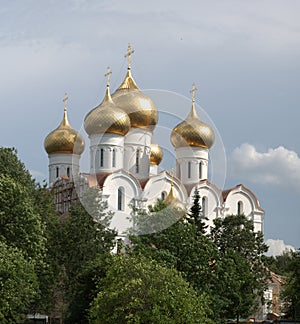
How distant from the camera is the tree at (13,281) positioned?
953 inches

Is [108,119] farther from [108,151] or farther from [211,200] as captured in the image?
[211,200]

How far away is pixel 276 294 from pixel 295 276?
21.5 metres

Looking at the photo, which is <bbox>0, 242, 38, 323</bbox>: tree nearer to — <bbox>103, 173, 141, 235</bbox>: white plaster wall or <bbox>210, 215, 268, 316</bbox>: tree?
<bbox>210, 215, 268, 316</bbox>: tree

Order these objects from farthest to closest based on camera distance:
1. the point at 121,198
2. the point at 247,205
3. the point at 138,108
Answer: the point at 247,205 < the point at 138,108 < the point at 121,198

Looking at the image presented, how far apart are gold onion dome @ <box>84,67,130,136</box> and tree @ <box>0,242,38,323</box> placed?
23728 mm

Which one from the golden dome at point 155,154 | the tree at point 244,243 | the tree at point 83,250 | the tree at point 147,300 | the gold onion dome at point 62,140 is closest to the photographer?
the tree at point 147,300

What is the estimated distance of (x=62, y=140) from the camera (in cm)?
5719

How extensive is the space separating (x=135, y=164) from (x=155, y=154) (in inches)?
71.3

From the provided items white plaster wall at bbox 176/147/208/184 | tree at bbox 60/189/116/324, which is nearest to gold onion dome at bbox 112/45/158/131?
white plaster wall at bbox 176/147/208/184

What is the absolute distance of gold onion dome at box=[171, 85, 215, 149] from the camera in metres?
52.7

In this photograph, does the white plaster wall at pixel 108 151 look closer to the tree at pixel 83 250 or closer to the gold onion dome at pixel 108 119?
the gold onion dome at pixel 108 119

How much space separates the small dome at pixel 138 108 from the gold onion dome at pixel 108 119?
57 centimetres

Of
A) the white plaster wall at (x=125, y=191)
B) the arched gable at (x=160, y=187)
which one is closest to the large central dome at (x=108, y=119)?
the white plaster wall at (x=125, y=191)

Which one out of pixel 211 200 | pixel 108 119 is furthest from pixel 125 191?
pixel 211 200
